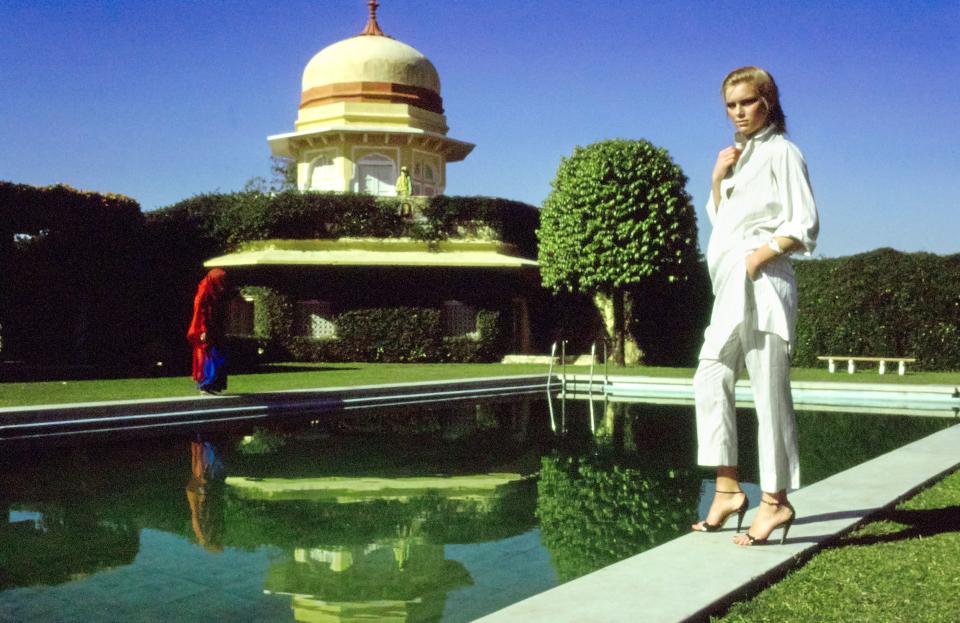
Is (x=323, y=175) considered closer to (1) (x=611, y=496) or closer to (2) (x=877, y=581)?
(1) (x=611, y=496)

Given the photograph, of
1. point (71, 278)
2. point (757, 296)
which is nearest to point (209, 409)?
point (757, 296)

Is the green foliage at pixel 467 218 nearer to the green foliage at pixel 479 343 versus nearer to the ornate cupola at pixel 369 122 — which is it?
the green foliage at pixel 479 343

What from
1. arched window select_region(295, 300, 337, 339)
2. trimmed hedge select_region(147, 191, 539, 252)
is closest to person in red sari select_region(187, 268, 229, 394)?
arched window select_region(295, 300, 337, 339)

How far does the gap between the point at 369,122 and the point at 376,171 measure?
1.55 metres

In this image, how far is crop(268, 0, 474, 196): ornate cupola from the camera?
28.5m

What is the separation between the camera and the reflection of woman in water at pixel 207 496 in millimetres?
5055

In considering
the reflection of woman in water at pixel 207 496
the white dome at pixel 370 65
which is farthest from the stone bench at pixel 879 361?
the white dome at pixel 370 65

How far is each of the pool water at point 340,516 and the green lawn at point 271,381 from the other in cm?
307

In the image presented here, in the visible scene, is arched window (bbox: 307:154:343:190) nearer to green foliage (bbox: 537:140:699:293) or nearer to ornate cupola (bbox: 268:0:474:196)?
ornate cupola (bbox: 268:0:474:196)

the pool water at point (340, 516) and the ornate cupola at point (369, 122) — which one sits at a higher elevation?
the ornate cupola at point (369, 122)

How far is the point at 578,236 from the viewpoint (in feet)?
74.0

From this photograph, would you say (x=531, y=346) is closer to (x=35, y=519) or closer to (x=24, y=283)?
(x=24, y=283)

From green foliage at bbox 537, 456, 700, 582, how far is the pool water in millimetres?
21

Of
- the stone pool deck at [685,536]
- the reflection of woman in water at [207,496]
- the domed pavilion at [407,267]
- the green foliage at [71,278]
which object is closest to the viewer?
the stone pool deck at [685,536]
